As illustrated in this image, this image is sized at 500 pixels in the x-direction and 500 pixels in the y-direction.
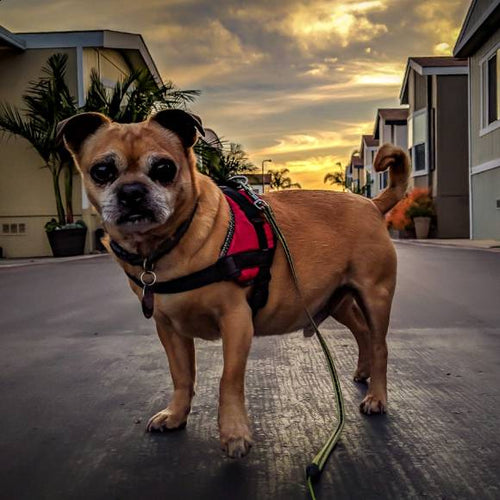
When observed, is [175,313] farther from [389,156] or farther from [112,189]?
[389,156]

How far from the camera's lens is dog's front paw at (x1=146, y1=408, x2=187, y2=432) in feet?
11.2

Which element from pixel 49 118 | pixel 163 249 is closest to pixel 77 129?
pixel 163 249

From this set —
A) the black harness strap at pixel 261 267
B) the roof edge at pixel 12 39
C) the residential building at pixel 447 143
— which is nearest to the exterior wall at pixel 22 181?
the roof edge at pixel 12 39

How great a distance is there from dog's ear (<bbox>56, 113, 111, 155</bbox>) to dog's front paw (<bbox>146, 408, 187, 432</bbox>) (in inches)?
47.4

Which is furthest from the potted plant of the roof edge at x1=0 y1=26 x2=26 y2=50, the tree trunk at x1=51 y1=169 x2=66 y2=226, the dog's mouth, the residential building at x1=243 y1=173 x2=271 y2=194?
the dog's mouth

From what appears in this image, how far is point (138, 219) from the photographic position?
122 inches

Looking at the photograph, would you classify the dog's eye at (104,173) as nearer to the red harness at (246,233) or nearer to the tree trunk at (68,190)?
the red harness at (246,233)

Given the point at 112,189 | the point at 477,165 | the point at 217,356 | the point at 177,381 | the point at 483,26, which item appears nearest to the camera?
the point at 112,189

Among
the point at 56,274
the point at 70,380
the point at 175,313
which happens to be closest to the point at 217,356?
the point at 70,380

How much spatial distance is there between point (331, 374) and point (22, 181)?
2308 cm

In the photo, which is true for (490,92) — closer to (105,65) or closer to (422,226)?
(422,226)

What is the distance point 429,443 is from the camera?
3.18 metres

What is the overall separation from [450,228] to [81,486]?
103 feet

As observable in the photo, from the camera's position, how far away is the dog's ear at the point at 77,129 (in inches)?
129
